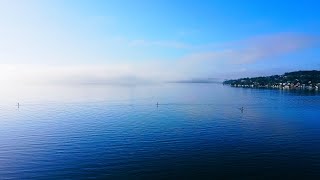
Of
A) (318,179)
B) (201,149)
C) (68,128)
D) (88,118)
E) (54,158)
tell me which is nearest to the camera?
(318,179)

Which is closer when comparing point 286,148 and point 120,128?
point 286,148

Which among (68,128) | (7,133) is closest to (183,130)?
(68,128)

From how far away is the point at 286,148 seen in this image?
218ft

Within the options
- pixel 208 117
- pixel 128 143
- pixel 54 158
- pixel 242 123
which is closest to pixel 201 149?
pixel 128 143

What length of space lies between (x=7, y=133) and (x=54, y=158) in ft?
119

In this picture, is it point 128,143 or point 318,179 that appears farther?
point 128,143

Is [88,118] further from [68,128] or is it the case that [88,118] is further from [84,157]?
[84,157]

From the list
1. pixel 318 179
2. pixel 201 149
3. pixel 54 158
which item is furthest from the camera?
pixel 201 149

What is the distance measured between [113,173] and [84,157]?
37.1ft

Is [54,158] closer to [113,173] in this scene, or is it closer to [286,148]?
[113,173]

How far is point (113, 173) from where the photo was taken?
1961 inches

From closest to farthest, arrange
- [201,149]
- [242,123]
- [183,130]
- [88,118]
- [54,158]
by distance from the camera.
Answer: [54,158], [201,149], [183,130], [242,123], [88,118]

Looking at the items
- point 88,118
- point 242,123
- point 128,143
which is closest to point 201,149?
point 128,143

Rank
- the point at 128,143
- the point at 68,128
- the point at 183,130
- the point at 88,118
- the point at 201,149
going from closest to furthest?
the point at 201,149
the point at 128,143
the point at 183,130
the point at 68,128
the point at 88,118
